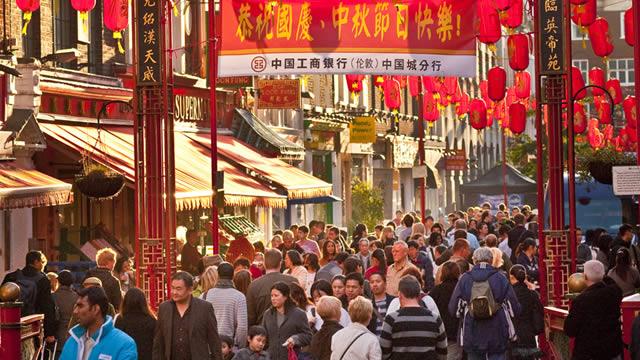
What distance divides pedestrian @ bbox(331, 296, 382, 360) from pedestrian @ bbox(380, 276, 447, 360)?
1.98ft

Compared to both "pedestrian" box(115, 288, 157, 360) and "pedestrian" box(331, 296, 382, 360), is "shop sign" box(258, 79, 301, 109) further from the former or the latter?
"pedestrian" box(331, 296, 382, 360)

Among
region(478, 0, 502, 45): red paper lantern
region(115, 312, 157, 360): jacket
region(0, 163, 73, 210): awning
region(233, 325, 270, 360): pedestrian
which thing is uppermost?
region(478, 0, 502, 45): red paper lantern

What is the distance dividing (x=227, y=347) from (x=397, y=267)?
4.62 meters

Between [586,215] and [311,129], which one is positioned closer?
[586,215]

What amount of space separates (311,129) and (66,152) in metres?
22.0

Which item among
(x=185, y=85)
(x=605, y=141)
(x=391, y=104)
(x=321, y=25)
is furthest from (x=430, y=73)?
(x=605, y=141)

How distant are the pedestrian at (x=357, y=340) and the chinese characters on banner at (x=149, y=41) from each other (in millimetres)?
6432

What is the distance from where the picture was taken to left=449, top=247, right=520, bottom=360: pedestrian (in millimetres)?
16281

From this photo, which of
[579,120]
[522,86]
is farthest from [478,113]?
[522,86]

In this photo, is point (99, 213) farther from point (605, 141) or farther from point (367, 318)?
point (605, 141)

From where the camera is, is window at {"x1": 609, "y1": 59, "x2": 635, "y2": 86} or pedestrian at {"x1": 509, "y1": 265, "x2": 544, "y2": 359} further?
window at {"x1": 609, "y1": 59, "x2": 635, "y2": 86}

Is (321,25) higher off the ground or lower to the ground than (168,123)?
higher

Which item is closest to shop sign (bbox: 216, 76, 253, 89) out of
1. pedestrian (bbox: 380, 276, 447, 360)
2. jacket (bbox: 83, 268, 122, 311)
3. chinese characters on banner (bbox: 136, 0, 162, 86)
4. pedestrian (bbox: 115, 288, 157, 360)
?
chinese characters on banner (bbox: 136, 0, 162, 86)

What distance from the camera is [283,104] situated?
39.6 meters
